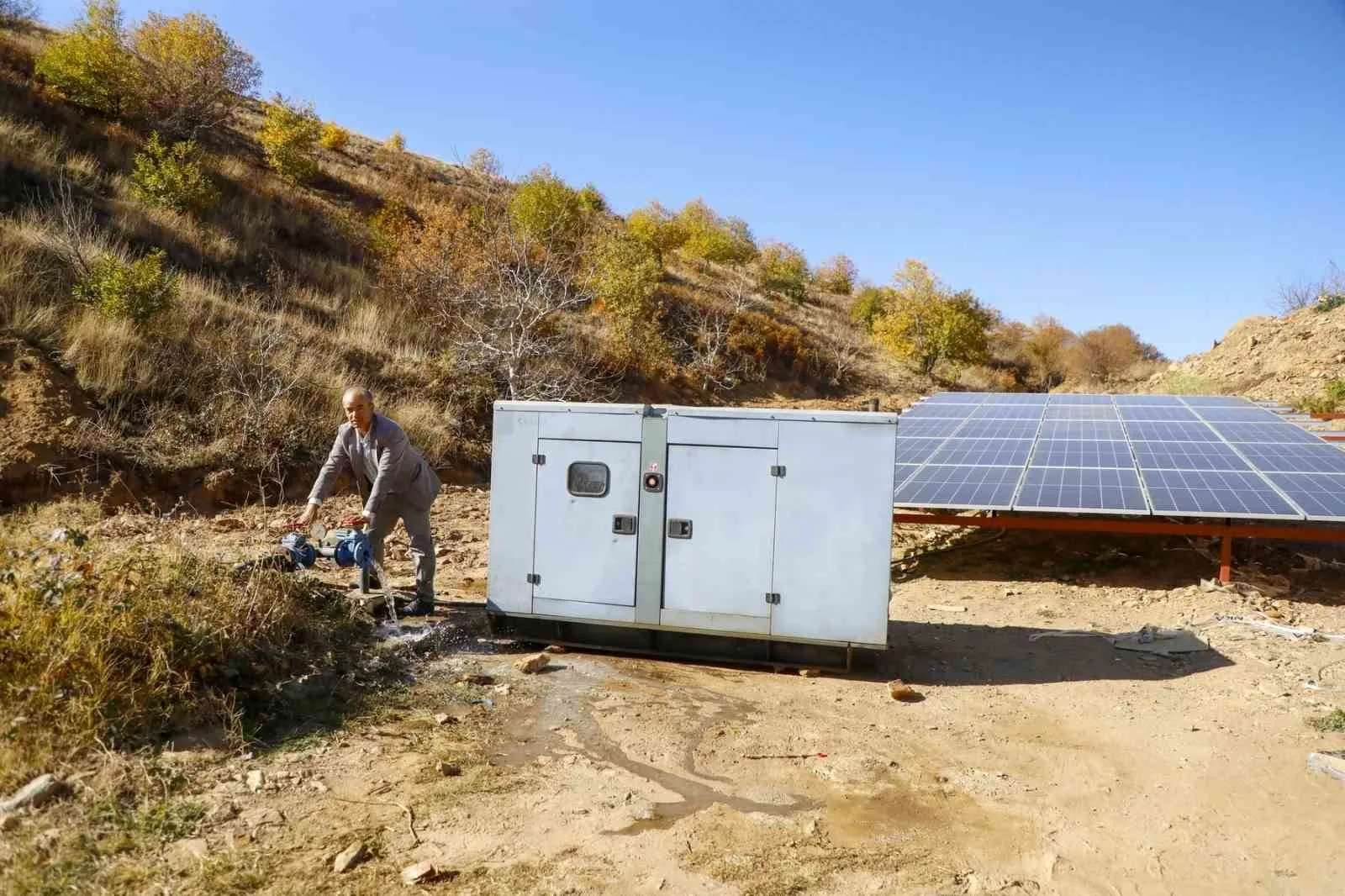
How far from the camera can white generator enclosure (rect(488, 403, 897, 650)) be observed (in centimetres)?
755

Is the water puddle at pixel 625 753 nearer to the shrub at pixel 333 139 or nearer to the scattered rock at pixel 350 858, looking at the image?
the scattered rock at pixel 350 858

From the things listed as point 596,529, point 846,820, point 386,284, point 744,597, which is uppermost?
point 386,284

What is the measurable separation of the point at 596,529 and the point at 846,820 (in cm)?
356

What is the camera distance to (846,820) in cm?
522

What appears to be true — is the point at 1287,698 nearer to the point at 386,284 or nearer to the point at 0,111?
the point at 386,284

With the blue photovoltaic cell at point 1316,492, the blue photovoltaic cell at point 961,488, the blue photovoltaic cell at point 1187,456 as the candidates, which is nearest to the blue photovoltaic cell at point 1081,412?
the blue photovoltaic cell at point 1187,456

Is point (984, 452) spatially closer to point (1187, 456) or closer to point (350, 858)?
point (1187, 456)

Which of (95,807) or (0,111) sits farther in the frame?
(0,111)

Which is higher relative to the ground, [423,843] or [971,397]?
[971,397]

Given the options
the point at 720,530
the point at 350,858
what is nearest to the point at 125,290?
the point at 720,530

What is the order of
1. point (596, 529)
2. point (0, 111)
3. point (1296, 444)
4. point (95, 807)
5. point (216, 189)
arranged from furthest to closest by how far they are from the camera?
point (216, 189)
point (0, 111)
point (1296, 444)
point (596, 529)
point (95, 807)

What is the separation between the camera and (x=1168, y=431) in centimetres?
1490

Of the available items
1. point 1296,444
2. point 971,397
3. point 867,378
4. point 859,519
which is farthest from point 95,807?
point 867,378

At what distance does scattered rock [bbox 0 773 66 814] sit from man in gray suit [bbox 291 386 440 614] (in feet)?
10.0
